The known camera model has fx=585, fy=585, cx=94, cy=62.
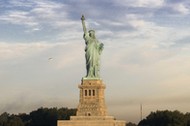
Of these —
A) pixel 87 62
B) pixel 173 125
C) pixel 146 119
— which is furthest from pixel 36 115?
pixel 87 62

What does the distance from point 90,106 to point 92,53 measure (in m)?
6.19

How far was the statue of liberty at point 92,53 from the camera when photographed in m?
67.9

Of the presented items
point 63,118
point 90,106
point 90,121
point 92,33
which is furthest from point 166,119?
point 90,121

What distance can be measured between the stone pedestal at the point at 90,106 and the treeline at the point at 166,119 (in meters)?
20.7

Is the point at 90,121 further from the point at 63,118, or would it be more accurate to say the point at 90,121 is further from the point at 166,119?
the point at 63,118

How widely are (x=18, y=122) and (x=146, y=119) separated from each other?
21.2m

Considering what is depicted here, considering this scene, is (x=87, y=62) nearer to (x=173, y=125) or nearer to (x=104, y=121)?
(x=104, y=121)

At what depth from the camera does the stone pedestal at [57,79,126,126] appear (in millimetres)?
65375

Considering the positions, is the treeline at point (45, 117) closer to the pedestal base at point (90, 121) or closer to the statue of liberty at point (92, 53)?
the statue of liberty at point (92, 53)

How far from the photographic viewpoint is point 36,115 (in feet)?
330

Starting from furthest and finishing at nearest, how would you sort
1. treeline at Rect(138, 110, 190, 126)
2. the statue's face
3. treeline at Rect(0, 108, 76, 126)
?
treeline at Rect(0, 108, 76, 126) < treeline at Rect(138, 110, 190, 126) < the statue's face

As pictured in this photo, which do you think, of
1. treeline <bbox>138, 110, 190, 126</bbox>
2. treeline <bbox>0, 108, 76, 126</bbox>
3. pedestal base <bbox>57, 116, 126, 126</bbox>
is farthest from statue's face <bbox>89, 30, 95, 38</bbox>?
treeline <bbox>0, 108, 76, 126</bbox>

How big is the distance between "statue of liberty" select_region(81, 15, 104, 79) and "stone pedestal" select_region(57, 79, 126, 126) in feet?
3.76

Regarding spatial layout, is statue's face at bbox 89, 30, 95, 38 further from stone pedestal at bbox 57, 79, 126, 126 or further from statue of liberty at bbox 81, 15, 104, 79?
stone pedestal at bbox 57, 79, 126, 126
